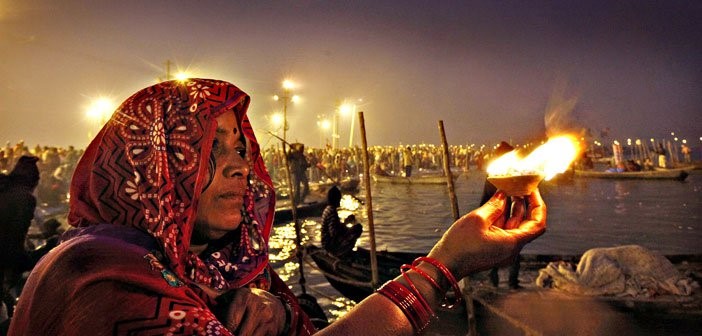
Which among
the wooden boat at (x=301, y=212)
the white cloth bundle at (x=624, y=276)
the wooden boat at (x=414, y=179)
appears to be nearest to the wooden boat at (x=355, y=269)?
the white cloth bundle at (x=624, y=276)

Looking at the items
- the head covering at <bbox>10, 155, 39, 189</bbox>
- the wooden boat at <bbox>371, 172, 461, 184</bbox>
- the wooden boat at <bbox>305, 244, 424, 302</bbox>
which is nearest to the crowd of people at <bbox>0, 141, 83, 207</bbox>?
the head covering at <bbox>10, 155, 39, 189</bbox>

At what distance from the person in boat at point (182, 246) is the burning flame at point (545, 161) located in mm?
281

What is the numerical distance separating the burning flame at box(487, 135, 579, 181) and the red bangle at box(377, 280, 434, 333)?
1059 mm

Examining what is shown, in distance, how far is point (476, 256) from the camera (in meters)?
1.56

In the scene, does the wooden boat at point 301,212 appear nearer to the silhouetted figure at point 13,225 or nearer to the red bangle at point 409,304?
the silhouetted figure at point 13,225

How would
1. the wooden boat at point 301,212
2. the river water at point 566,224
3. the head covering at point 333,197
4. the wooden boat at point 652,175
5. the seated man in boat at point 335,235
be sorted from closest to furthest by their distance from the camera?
the seated man in boat at point 335,235 < the head covering at point 333,197 < the river water at point 566,224 < the wooden boat at point 301,212 < the wooden boat at point 652,175

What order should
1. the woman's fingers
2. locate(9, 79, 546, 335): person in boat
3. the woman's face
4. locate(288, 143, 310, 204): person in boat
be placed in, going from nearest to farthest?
locate(9, 79, 546, 335): person in boat, the woman's face, the woman's fingers, locate(288, 143, 310, 204): person in boat

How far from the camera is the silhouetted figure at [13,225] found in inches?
211

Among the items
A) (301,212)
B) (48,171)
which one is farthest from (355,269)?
(48,171)

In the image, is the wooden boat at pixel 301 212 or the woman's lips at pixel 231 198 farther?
the wooden boat at pixel 301 212

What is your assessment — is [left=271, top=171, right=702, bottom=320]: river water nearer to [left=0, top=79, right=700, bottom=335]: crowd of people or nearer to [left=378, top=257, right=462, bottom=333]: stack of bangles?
[left=0, top=79, right=700, bottom=335]: crowd of people

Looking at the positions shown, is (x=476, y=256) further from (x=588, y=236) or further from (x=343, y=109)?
(x=343, y=109)

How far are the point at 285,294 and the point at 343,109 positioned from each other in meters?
43.4

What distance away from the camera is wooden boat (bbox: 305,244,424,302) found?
7.57 meters
